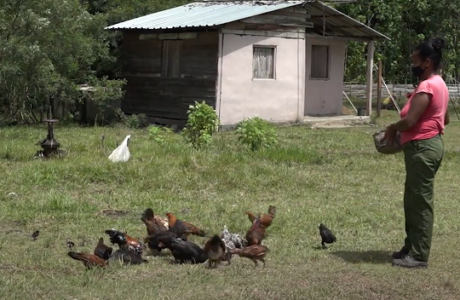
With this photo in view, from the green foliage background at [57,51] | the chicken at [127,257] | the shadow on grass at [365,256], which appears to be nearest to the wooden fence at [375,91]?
the green foliage background at [57,51]

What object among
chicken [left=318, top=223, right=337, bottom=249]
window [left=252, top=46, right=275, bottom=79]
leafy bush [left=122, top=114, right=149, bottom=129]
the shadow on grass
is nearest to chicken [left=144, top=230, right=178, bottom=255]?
chicken [left=318, top=223, right=337, bottom=249]

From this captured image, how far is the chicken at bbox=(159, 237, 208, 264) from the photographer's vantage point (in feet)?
22.3

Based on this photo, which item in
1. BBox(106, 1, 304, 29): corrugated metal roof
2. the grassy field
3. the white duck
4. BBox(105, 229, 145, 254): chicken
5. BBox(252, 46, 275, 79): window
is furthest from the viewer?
BBox(252, 46, 275, 79): window

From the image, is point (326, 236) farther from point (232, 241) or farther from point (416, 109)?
point (416, 109)

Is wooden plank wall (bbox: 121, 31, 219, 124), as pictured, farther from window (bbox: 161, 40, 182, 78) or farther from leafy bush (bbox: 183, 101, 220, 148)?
leafy bush (bbox: 183, 101, 220, 148)

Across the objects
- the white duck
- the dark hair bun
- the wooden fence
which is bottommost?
the white duck

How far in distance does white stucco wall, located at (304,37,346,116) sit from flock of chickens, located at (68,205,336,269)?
1633 centimetres

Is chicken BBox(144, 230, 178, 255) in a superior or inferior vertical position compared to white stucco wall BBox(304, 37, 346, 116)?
inferior

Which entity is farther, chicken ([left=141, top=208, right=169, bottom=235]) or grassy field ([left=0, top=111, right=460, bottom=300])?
chicken ([left=141, top=208, right=169, bottom=235])

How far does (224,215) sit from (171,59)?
1307 centimetres

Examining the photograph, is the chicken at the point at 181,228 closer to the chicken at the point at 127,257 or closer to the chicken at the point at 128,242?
the chicken at the point at 128,242

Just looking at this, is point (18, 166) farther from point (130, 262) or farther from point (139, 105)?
point (139, 105)

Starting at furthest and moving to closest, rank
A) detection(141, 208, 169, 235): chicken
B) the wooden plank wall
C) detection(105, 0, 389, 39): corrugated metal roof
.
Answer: the wooden plank wall, detection(105, 0, 389, 39): corrugated metal roof, detection(141, 208, 169, 235): chicken

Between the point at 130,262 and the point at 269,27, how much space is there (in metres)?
14.4
